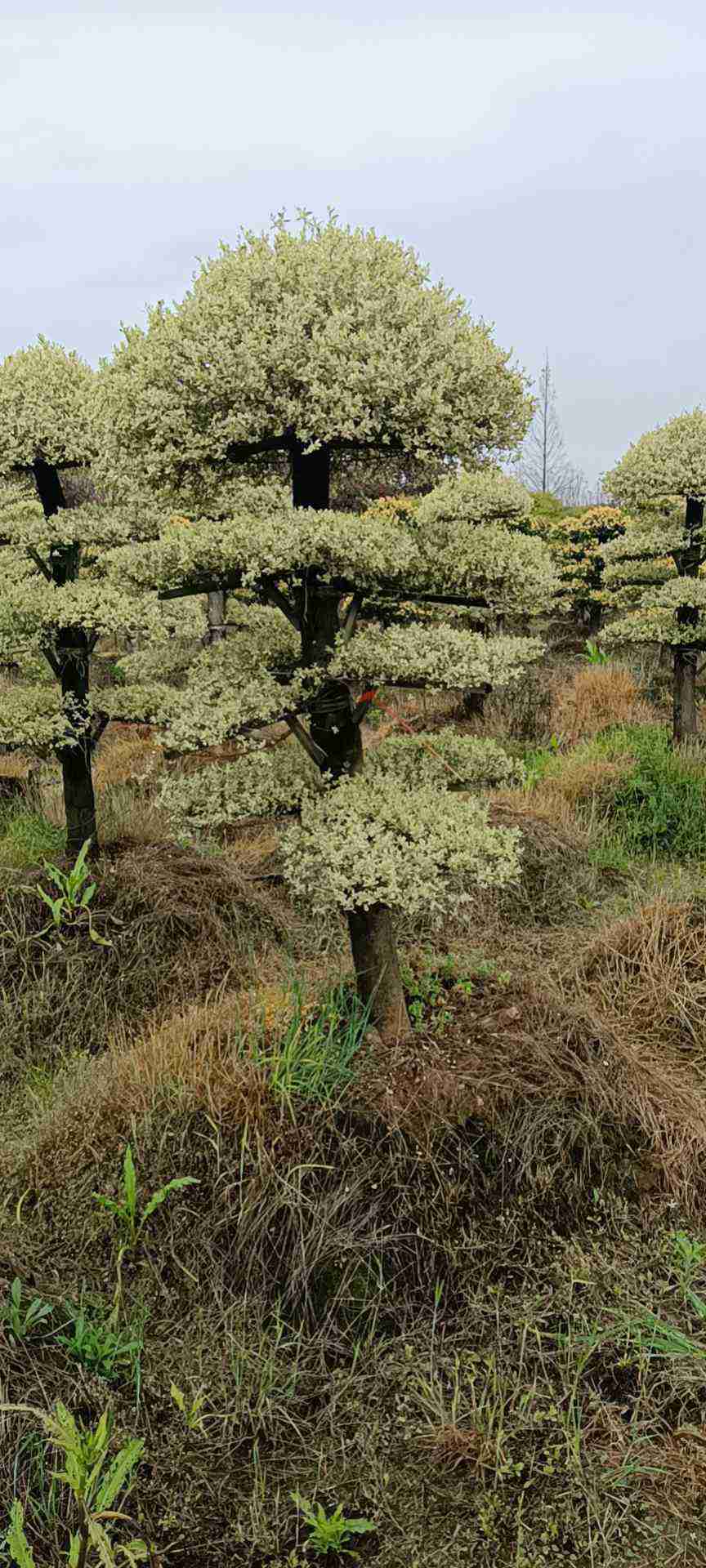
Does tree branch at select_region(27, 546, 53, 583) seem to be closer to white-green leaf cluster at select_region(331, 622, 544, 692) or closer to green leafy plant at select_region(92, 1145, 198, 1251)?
white-green leaf cluster at select_region(331, 622, 544, 692)

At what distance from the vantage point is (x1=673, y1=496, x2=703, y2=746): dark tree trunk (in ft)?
34.2

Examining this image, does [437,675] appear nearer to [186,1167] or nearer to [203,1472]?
[186,1167]

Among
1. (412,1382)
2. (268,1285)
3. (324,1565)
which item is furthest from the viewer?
(268,1285)

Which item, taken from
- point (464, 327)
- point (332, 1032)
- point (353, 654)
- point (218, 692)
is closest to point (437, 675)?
point (353, 654)

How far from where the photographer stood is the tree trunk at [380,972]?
17.0ft

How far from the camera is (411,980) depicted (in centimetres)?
571

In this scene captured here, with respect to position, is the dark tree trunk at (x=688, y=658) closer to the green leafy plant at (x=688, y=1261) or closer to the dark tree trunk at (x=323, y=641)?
the dark tree trunk at (x=323, y=641)

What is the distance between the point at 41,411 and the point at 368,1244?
5.41 metres

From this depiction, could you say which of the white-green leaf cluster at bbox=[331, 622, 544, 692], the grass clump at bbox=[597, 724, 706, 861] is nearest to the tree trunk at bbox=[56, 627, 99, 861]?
the white-green leaf cluster at bbox=[331, 622, 544, 692]

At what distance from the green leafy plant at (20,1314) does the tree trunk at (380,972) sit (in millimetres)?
2064

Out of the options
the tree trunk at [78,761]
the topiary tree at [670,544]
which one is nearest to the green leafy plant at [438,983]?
the tree trunk at [78,761]

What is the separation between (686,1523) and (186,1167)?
2.33 meters

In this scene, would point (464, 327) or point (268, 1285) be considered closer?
point (268, 1285)

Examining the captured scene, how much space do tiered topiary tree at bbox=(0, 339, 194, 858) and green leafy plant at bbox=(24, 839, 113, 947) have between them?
62cm
